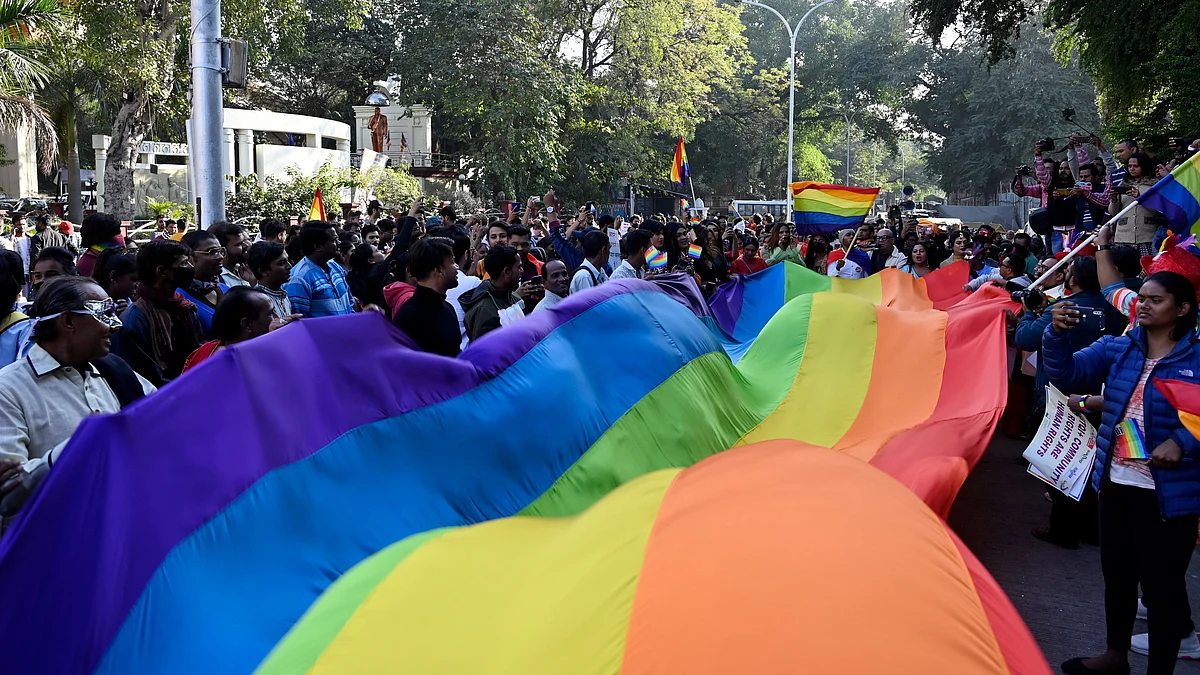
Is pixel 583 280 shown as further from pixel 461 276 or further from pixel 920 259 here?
pixel 920 259

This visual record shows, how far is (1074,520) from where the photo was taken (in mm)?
6863

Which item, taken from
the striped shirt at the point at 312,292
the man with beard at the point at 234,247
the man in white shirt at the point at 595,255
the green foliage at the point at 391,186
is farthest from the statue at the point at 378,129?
the striped shirt at the point at 312,292

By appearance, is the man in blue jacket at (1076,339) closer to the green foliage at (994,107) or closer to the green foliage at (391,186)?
the green foliage at (391,186)

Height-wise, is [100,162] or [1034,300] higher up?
[100,162]

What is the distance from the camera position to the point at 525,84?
95.3ft

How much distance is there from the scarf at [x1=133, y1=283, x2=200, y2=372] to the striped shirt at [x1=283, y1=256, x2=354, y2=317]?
1.74 metres

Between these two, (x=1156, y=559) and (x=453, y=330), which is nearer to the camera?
(x=1156, y=559)

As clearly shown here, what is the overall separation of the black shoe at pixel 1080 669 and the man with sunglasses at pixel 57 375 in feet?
15.1

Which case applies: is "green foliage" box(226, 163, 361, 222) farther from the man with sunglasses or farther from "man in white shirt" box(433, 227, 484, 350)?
the man with sunglasses

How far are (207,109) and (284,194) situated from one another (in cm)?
1836

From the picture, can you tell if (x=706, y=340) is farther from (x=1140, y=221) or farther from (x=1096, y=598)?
(x=1140, y=221)

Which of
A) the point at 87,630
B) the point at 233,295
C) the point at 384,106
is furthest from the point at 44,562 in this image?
the point at 384,106

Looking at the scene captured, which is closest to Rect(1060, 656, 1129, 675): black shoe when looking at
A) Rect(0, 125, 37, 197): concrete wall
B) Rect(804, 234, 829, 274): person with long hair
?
Rect(804, 234, 829, 274): person with long hair

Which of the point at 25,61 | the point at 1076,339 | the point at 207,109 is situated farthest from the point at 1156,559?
the point at 25,61
